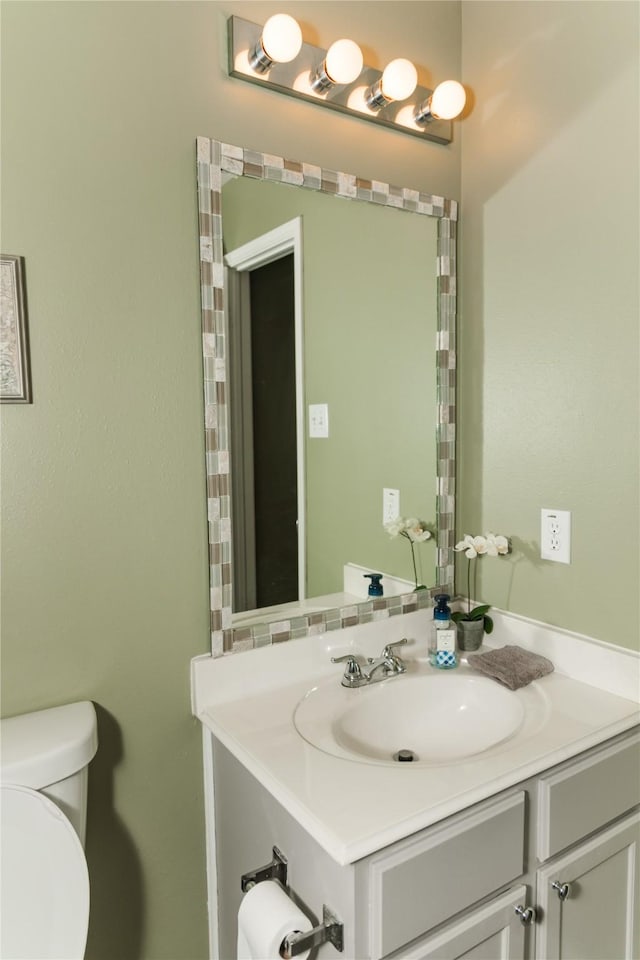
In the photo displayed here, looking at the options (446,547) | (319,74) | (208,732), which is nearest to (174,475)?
(208,732)

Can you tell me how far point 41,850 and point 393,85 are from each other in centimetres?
160

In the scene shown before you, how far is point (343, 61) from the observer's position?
4.29 feet

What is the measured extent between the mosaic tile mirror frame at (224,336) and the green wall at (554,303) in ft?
0.56

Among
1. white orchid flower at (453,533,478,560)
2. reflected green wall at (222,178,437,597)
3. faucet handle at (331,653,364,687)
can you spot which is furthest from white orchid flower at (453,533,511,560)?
faucet handle at (331,653,364,687)

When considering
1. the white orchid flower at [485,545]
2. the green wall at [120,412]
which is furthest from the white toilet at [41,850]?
the white orchid flower at [485,545]

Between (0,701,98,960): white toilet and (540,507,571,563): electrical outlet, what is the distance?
1038 mm

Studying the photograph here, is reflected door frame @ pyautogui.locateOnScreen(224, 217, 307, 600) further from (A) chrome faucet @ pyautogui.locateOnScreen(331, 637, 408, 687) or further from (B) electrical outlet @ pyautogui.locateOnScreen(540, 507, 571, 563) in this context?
(B) electrical outlet @ pyautogui.locateOnScreen(540, 507, 571, 563)

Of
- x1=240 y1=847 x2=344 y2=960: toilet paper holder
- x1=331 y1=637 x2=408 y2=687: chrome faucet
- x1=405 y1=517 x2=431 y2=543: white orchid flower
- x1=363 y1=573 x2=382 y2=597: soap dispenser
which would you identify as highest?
x1=405 y1=517 x2=431 y2=543: white orchid flower

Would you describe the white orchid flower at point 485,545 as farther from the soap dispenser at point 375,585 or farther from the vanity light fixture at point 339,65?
the vanity light fixture at point 339,65

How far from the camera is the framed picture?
1068mm

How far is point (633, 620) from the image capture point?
1.32 metres

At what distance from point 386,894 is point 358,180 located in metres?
1.38

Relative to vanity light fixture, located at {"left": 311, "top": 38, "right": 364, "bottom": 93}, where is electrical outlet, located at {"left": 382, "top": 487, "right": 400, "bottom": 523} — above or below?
below

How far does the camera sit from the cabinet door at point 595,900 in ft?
3.80
